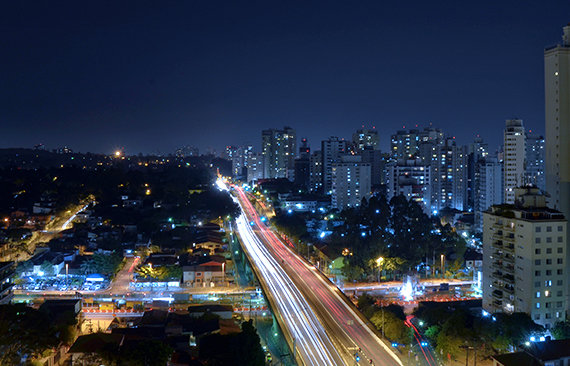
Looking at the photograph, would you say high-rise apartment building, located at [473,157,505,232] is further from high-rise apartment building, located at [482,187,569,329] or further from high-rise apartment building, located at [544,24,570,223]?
high-rise apartment building, located at [482,187,569,329]

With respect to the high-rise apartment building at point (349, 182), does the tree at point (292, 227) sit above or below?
below

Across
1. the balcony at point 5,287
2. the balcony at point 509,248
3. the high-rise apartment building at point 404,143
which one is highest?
the high-rise apartment building at point 404,143

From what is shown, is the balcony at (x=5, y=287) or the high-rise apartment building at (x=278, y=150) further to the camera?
the high-rise apartment building at (x=278, y=150)

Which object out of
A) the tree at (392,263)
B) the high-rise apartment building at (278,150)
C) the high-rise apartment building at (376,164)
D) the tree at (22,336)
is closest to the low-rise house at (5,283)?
the tree at (22,336)

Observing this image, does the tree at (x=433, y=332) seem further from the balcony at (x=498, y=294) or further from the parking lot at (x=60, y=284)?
the parking lot at (x=60, y=284)

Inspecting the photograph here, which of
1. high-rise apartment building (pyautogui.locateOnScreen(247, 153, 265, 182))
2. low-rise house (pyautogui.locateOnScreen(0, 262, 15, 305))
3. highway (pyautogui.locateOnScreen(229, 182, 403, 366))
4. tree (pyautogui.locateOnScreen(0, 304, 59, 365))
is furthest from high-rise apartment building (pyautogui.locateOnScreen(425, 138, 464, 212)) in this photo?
tree (pyautogui.locateOnScreen(0, 304, 59, 365))

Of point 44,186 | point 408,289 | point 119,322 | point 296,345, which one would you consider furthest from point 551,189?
point 44,186
